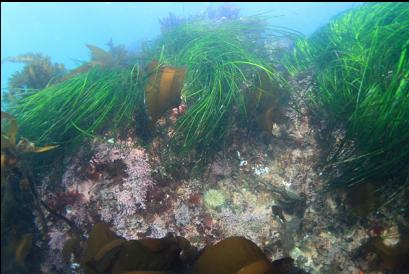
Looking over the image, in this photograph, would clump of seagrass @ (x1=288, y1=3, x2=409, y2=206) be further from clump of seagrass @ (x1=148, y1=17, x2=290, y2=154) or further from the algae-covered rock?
the algae-covered rock

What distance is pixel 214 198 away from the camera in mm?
3209

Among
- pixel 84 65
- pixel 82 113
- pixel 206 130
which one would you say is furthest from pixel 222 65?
pixel 84 65

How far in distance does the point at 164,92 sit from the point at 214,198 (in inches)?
54.5

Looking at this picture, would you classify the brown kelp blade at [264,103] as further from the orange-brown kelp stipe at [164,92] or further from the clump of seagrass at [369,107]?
the orange-brown kelp stipe at [164,92]

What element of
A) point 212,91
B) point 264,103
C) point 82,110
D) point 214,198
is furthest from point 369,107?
point 82,110

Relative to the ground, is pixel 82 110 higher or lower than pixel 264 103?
higher

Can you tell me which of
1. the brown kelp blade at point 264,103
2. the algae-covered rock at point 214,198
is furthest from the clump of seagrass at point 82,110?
the brown kelp blade at point 264,103

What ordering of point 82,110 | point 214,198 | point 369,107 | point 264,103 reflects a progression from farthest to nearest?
point 264,103 → point 82,110 → point 214,198 → point 369,107

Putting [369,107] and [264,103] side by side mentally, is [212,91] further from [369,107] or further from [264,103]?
[369,107]

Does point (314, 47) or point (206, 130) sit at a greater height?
point (314, 47)

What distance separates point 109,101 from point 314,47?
398 centimetres

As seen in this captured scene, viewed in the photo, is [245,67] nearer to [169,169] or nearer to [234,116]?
[234,116]

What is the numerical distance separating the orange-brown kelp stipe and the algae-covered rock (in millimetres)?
1081

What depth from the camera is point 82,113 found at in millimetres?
3279
